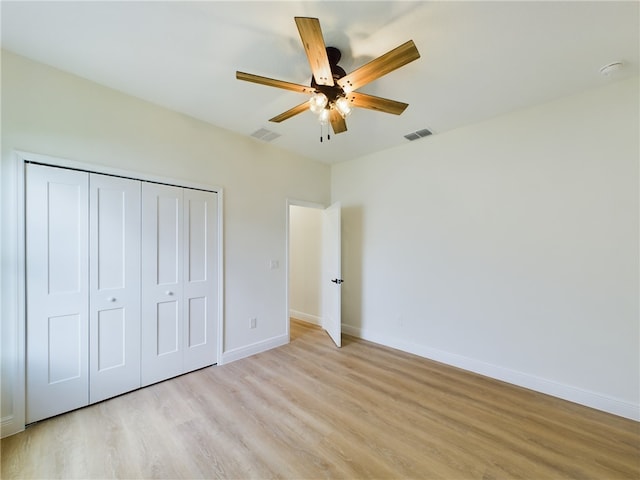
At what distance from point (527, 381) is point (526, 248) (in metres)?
1.36

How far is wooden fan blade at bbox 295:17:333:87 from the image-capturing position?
1.34 m

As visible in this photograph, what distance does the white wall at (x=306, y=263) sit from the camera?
191 inches

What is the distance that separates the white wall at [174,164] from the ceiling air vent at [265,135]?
118mm

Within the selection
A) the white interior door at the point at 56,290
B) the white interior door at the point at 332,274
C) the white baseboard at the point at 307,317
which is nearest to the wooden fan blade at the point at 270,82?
the white interior door at the point at 56,290

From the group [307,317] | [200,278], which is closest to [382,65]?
[200,278]

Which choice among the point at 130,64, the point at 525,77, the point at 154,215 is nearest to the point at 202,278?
the point at 154,215

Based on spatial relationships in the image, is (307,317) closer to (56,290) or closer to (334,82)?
(56,290)

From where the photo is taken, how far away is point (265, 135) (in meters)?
3.38

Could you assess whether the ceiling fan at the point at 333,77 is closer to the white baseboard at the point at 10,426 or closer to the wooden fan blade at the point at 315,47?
the wooden fan blade at the point at 315,47

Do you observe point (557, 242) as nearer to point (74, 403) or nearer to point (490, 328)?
point (490, 328)

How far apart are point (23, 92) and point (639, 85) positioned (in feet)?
16.4

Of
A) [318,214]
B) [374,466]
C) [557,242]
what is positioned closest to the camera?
[374,466]

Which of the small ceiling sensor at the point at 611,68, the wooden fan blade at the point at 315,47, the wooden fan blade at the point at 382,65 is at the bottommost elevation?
the wooden fan blade at the point at 382,65

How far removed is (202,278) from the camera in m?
3.04
